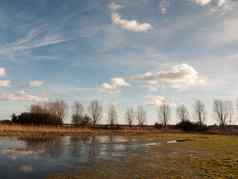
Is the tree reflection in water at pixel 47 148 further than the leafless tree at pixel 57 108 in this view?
No

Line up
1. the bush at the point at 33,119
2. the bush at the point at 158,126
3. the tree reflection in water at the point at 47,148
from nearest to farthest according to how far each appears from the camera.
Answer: the tree reflection in water at the point at 47,148, the bush at the point at 33,119, the bush at the point at 158,126

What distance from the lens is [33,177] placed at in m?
11.0

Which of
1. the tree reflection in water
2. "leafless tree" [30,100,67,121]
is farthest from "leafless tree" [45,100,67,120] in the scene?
the tree reflection in water

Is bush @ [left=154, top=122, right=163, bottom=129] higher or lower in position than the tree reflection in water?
lower

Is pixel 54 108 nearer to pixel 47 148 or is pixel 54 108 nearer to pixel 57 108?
pixel 57 108

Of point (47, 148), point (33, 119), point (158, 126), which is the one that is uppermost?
point (33, 119)

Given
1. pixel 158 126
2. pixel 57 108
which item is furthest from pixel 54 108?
pixel 158 126

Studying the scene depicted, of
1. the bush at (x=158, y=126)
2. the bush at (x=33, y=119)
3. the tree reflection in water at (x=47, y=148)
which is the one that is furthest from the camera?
the bush at (x=158, y=126)

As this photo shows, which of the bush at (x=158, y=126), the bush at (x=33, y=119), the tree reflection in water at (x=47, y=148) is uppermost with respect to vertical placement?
the bush at (x=33, y=119)

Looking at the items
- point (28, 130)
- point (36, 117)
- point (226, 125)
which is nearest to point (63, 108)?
point (36, 117)


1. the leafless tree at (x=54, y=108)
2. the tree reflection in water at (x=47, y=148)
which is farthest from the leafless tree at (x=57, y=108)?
the tree reflection in water at (x=47, y=148)

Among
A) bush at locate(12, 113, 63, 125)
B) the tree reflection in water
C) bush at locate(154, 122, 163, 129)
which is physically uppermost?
bush at locate(12, 113, 63, 125)

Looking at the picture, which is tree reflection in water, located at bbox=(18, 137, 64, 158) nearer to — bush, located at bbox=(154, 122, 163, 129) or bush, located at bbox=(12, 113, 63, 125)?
bush, located at bbox=(12, 113, 63, 125)

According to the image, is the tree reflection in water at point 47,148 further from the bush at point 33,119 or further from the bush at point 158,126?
the bush at point 158,126
